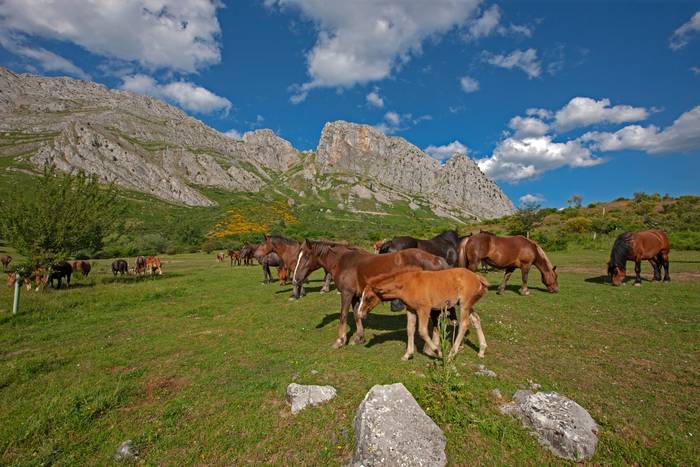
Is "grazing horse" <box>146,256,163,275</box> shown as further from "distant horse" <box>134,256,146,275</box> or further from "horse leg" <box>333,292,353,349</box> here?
"horse leg" <box>333,292,353,349</box>

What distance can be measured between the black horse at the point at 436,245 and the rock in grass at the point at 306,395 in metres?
8.17

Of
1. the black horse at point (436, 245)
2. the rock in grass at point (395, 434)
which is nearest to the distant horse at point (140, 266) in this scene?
the black horse at point (436, 245)

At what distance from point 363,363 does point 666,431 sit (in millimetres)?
4471

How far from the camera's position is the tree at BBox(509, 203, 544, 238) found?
43562 millimetres

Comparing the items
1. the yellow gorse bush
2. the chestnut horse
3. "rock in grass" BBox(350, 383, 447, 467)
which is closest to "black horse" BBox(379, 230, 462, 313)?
the chestnut horse

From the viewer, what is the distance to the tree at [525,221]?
4356 cm

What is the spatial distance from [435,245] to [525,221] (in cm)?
3780

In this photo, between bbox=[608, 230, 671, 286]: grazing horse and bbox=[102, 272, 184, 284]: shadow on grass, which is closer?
bbox=[608, 230, 671, 286]: grazing horse

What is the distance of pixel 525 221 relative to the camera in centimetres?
4450

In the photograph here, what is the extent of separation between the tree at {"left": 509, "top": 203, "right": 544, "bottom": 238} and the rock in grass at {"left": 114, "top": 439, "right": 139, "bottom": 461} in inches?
1822

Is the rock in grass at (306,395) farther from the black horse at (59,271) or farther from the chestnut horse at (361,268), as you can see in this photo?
the black horse at (59,271)

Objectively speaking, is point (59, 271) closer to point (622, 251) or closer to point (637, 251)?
point (622, 251)

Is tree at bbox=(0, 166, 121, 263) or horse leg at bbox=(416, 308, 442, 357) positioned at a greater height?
tree at bbox=(0, 166, 121, 263)

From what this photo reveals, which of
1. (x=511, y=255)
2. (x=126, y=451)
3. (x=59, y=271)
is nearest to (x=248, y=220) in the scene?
(x=59, y=271)
